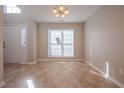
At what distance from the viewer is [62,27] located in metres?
9.65

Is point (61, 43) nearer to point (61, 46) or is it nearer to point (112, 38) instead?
point (61, 46)

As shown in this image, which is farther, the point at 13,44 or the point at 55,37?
the point at 55,37

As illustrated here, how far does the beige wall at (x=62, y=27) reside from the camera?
962cm

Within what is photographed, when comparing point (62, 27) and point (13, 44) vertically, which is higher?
point (62, 27)

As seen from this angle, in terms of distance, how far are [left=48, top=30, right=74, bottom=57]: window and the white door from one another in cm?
207

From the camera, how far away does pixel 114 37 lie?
14.3 ft

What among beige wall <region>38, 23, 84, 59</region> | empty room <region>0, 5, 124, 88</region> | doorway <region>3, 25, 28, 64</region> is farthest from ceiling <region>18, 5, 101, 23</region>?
beige wall <region>38, 23, 84, 59</region>

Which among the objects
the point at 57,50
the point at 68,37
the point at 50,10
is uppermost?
the point at 50,10

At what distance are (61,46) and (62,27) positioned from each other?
107cm

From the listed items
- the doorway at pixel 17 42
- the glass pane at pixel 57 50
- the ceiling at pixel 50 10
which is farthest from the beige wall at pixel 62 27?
the ceiling at pixel 50 10

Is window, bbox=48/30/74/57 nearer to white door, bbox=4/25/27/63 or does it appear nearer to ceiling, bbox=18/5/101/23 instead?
white door, bbox=4/25/27/63

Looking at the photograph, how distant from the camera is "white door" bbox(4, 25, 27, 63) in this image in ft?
26.8

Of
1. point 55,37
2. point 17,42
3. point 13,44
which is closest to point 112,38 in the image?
point 17,42
